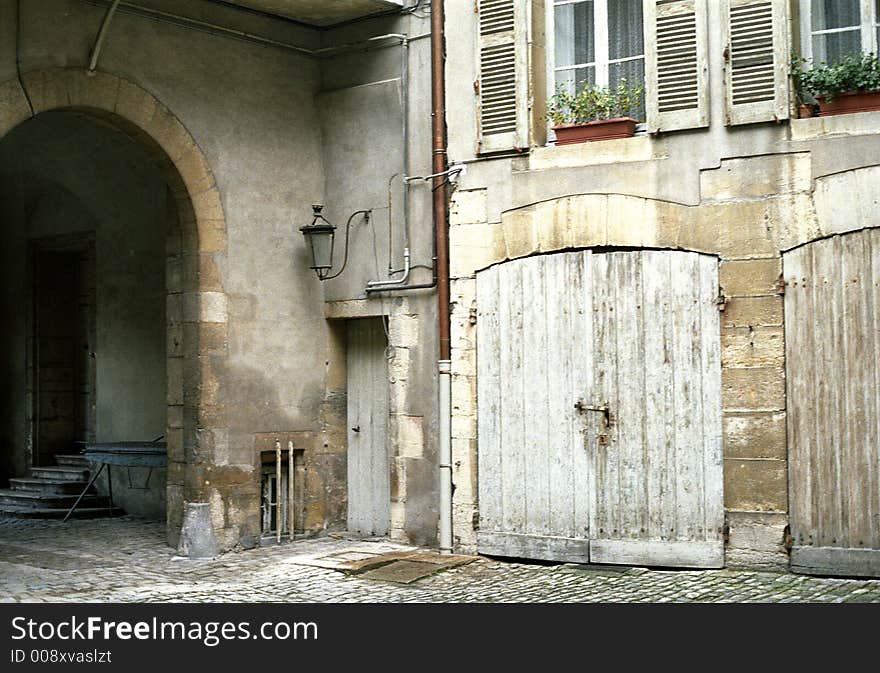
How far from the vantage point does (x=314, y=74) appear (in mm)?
10117

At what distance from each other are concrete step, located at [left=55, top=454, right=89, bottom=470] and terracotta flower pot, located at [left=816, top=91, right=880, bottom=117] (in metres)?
8.23

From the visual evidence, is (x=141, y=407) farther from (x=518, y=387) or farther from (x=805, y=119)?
(x=805, y=119)

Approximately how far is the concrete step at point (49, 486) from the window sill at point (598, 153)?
614cm

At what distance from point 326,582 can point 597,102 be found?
3815 mm

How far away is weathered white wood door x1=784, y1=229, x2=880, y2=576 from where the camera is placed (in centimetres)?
746

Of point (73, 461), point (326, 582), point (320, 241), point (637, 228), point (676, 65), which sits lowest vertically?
point (326, 582)

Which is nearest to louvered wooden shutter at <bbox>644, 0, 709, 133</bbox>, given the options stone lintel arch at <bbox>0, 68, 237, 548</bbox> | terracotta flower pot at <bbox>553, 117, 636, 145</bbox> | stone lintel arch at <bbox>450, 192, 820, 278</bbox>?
terracotta flower pot at <bbox>553, 117, 636, 145</bbox>

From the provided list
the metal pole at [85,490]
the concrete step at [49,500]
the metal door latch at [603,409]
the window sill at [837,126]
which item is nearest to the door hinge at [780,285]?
the window sill at [837,126]

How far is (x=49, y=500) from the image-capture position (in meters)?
11.9

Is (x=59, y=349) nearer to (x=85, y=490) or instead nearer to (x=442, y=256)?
(x=85, y=490)

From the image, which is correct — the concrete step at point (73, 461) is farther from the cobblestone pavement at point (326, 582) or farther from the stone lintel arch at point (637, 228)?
the stone lintel arch at point (637, 228)

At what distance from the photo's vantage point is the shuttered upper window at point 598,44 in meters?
8.50

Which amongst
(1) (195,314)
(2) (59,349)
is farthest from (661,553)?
(2) (59,349)

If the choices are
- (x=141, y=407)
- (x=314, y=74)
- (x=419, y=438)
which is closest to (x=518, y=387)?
(x=419, y=438)
